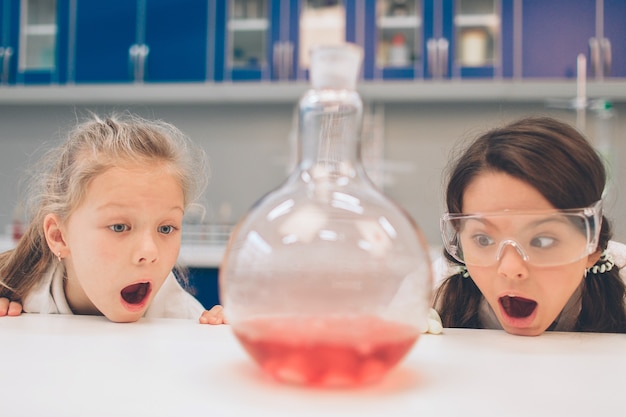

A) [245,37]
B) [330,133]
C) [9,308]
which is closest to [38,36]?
[245,37]

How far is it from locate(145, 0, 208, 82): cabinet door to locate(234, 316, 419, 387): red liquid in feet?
9.17

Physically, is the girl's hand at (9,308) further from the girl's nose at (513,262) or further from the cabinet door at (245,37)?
the cabinet door at (245,37)

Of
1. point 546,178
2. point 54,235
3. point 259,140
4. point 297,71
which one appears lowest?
point 54,235

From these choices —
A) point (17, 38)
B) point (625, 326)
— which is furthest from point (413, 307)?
point (17, 38)

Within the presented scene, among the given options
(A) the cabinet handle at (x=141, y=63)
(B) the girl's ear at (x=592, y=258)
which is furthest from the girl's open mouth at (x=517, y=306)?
(A) the cabinet handle at (x=141, y=63)

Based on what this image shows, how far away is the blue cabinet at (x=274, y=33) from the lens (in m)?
3.02

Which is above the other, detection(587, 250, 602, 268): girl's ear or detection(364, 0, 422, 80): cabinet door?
detection(364, 0, 422, 80): cabinet door

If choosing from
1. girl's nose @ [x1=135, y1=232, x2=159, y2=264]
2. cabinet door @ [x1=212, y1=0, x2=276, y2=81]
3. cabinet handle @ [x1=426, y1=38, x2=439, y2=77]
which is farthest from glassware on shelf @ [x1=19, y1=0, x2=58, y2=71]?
girl's nose @ [x1=135, y1=232, x2=159, y2=264]

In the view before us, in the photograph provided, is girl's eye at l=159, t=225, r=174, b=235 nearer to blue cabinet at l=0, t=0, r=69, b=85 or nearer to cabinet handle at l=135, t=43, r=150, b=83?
cabinet handle at l=135, t=43, r=150, b=83

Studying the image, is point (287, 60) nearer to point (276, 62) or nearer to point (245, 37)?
point (276, 62)

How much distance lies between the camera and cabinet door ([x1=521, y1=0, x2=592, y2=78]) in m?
2.86

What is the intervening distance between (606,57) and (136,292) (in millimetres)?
2668

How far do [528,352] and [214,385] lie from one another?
1.15 ft

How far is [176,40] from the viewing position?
3066 mm
